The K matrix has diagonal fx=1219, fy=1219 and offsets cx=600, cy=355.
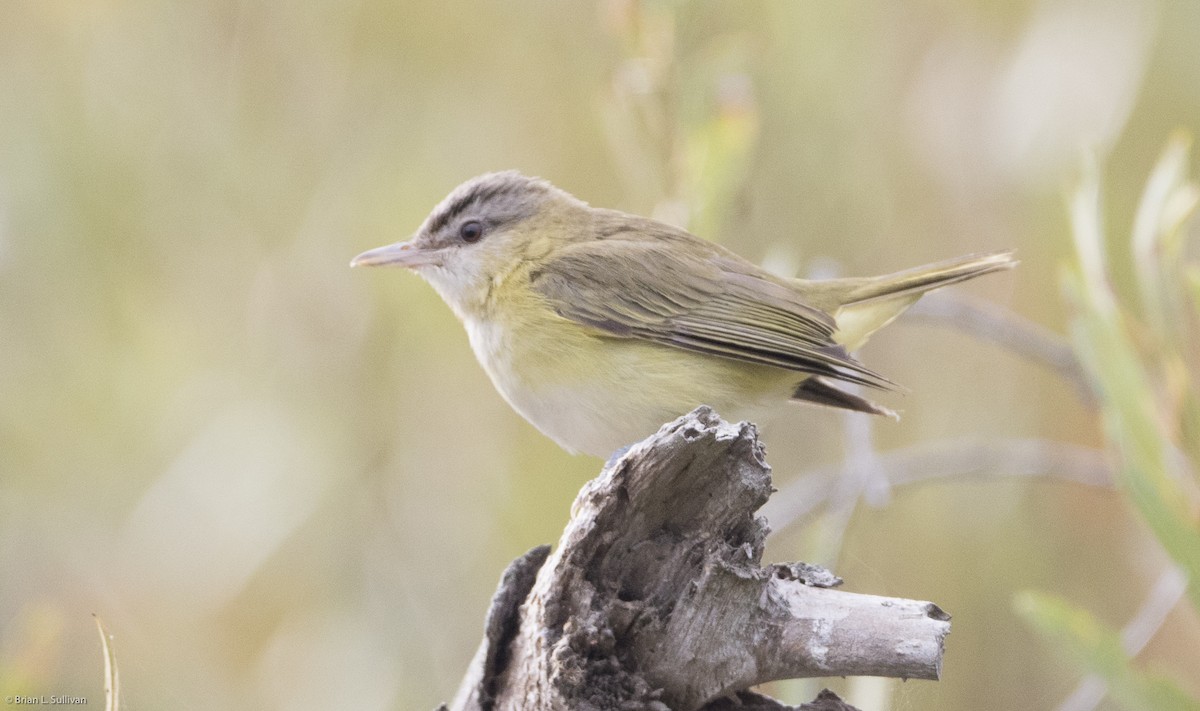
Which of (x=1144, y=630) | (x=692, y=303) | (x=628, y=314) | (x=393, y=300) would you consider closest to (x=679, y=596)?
(x=628, y=314)

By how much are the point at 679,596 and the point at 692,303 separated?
142cm

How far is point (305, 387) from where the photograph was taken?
5.22m

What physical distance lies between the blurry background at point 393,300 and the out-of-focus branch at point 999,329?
795 mm

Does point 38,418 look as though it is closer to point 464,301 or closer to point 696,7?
point 464,301

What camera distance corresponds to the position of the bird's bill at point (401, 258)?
3.84m

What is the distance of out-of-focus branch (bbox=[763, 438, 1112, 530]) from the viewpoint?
3.77m

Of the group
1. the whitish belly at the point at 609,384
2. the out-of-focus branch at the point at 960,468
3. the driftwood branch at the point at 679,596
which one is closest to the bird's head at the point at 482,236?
the whitish belly at the point at 609,384

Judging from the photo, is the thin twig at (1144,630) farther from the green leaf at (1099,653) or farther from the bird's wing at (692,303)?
the bird's wing at (692,303)

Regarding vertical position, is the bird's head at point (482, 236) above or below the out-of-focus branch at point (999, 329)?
below

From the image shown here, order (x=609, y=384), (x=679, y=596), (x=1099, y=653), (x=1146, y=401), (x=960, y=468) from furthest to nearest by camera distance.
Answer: (x=960, y=468) → (x=609, y=384) → (x=1146, y=401) → (x=1099, y=653) → (x=679, y=596)

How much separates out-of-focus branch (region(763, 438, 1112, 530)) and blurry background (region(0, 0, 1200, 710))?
1.63 ft

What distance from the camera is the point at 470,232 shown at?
391cm

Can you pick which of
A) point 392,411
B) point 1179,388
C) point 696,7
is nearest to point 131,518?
point 392,411

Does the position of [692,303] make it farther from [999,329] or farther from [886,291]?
[999,329]
